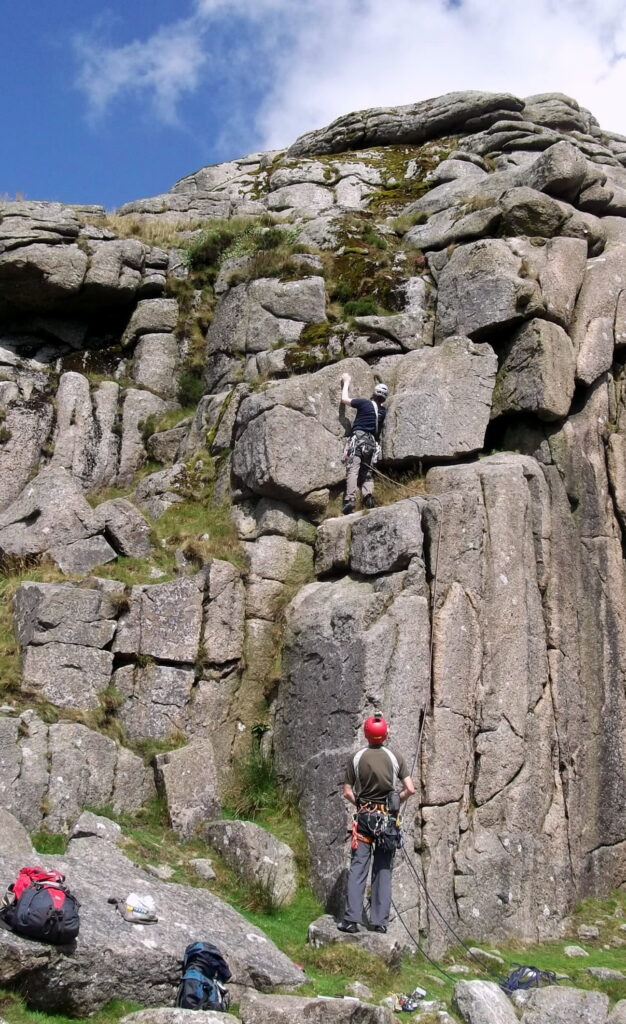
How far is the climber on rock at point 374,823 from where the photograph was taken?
14633mm

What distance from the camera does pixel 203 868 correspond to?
633 inches

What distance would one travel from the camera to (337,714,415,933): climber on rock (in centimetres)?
1463

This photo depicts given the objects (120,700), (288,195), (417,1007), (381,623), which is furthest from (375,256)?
(417,1007)

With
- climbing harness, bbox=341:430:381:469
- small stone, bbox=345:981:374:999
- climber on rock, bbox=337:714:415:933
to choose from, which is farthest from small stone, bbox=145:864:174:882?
climbing harness, bbox=341:430:381:469

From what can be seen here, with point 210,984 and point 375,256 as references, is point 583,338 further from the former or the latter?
point 210,984

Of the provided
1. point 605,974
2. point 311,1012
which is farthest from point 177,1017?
point 605,974

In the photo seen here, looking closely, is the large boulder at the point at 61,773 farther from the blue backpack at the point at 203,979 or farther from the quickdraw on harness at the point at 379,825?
the blue backpack at the point at 203,979

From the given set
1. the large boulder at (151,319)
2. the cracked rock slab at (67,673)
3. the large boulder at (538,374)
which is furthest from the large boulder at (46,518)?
the large boulder at (538,374)

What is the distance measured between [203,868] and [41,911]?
17.7ft

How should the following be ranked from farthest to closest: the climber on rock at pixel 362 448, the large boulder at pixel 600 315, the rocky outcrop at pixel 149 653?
1. the large boulder at pixel 600 315
2. the climber on rock at pixel 362 448
3. the rocky outcrop at pixel 149 653

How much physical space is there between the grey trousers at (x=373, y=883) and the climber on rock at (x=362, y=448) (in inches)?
340

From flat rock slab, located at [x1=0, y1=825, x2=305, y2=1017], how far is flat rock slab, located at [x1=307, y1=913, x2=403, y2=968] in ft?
3.08

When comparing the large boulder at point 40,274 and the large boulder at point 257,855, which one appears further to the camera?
the large boulder at point 40,274

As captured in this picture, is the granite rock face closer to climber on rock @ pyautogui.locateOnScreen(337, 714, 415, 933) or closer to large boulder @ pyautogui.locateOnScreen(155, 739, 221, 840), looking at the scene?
large boulder @ pyautogui.locateOnScreen(155, 739, 221, 840)
